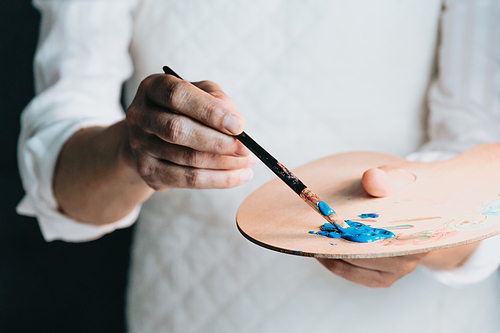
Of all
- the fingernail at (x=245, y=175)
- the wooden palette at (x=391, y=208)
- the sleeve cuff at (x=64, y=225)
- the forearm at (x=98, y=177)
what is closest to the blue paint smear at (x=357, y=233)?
the wooden palette at (x=391, y=208)

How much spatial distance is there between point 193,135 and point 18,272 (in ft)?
2.69

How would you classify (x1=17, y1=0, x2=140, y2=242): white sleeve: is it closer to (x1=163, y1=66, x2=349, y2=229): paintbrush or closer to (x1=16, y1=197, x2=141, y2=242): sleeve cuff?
(x1=16, y1=197, x2=141, y2=242): sleeve cuff

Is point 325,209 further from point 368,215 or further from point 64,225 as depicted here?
point 64,225

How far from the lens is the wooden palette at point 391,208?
312 mm

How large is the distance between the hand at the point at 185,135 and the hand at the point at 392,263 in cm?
17

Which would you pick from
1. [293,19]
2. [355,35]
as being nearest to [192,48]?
[293,19]

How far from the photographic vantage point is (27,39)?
876 millimetres

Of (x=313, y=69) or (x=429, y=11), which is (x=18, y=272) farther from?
(x=429, y=11)

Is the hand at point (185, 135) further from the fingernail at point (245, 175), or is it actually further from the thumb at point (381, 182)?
the thumb at point (381, 182)

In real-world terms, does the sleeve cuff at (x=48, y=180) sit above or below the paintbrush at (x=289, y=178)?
below

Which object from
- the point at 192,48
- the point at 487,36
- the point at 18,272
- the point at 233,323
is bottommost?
the point at 18,272

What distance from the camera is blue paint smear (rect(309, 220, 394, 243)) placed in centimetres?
33

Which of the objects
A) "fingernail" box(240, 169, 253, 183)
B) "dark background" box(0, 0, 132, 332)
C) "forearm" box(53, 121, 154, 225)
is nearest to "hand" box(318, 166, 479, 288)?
"fingernail" box(240, 169, 253, 183)

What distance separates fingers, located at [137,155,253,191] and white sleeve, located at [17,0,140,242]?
0.79 feet
